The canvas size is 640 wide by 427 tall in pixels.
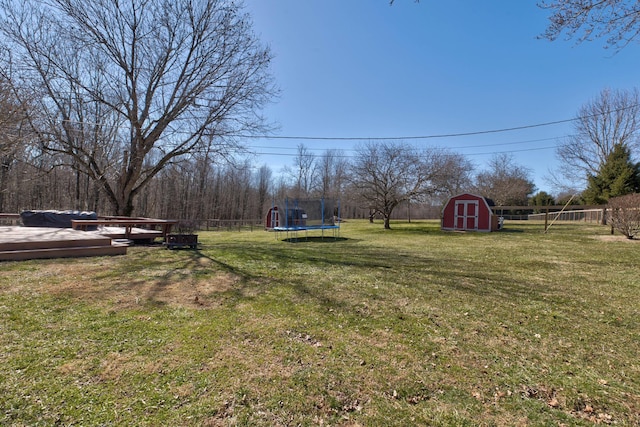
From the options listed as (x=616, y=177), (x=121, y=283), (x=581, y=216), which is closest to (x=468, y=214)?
(x=616, y=177)

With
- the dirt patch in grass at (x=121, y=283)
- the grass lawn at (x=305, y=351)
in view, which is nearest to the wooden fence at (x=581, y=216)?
the grass lawn at (x=305, y=351)

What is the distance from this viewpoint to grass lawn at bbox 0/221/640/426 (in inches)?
81.4

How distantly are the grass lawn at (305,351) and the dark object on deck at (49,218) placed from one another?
240 inches

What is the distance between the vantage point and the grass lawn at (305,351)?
2066 mm

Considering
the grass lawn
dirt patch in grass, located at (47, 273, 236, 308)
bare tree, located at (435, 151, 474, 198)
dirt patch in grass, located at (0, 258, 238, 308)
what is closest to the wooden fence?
bare tree, located at (435, 151, 474, 198)

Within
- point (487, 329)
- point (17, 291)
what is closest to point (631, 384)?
point (487, 329)

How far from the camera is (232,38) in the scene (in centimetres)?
1223

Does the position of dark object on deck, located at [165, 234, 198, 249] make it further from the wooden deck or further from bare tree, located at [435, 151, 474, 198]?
bare tree, located at [435, 151, 474, 198]

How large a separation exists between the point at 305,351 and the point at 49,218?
1195cm

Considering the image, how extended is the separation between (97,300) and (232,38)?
1179 centimetres

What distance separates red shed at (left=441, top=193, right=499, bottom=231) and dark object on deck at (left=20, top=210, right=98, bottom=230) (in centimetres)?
2070

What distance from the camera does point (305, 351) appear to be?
289 centimetres

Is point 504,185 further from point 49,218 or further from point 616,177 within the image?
point 49,218

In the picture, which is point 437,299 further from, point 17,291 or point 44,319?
point 17,291
